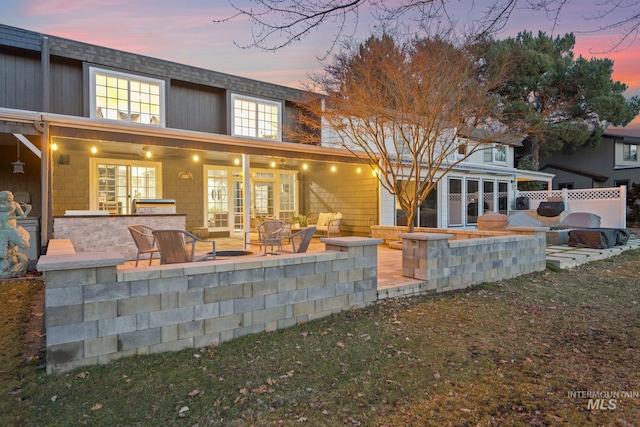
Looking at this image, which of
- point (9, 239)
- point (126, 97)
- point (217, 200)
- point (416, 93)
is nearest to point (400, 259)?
point (416, 93)

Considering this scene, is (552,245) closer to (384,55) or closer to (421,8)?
(384,55)

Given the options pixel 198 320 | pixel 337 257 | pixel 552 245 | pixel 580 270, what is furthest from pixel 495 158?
pixel 198 320

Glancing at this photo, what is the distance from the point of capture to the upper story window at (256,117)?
10734 mm

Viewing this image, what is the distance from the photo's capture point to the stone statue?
6051 mm

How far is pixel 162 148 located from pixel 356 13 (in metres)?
6.44

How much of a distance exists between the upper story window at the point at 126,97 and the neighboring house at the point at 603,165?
1020 inches

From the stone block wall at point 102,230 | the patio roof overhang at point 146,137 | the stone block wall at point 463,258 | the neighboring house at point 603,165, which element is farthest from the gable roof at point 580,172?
the stone block wall at point 102,230

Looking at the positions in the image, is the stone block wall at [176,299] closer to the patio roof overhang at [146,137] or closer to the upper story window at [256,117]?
the patio roof overhang at [146,137]

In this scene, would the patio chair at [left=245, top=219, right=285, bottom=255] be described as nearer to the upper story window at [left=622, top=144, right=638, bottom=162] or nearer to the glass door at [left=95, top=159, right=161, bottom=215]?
the glass door at [left=95, top=159, right=161, bottom=215]

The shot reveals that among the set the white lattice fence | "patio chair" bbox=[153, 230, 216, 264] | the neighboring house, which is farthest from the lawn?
the neighboring house

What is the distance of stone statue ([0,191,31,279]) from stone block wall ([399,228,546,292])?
6147 mm

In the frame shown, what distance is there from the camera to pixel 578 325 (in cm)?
455

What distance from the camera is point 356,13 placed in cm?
347

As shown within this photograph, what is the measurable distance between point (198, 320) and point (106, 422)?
4.03 ft
